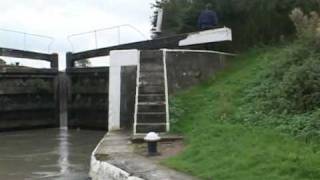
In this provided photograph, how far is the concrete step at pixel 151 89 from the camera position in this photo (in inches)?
494

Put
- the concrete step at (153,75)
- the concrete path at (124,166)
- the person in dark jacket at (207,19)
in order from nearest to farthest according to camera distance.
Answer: the concrete path at (124,166), the concrete step at (153,75), the person in dark jacket at (207,19)

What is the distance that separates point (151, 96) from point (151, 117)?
900 millimetres

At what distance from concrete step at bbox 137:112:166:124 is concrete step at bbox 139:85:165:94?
3.22ft

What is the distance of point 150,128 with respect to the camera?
36.8ft

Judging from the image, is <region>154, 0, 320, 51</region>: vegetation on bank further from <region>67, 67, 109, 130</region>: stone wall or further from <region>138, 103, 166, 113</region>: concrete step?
<region>138, 103, 166, 113</region>: concrete step

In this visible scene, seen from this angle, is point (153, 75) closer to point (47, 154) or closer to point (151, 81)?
point (151, 81)

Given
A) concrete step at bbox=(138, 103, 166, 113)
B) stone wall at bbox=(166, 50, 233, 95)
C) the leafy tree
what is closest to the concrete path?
concrete step at bbox=(138, 103, 166, 113)

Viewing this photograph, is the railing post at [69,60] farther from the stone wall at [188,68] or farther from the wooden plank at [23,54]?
the stone wall at [188,68]

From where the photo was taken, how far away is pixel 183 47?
52.2 feet

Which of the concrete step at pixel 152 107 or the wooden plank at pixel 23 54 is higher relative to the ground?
the wooden plank at pixel 23 54

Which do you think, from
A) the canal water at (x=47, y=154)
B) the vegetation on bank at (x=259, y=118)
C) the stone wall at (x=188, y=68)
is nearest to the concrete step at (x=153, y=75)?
the stone wall at (x=188, y=68)

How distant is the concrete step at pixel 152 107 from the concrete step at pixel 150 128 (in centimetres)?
54

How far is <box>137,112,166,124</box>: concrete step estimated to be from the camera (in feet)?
37.6

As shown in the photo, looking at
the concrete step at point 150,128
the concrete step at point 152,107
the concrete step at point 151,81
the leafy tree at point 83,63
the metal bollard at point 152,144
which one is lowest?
the metal bollard at point 152,144
